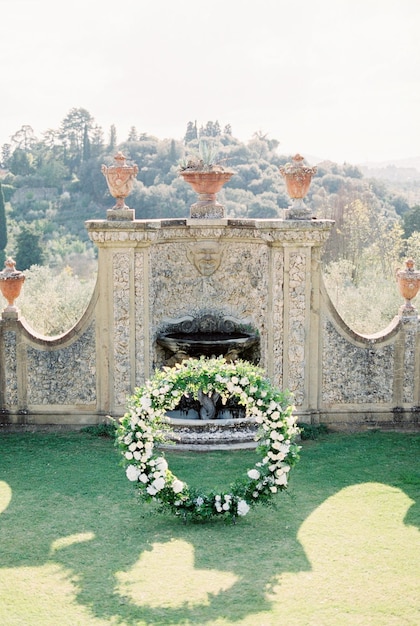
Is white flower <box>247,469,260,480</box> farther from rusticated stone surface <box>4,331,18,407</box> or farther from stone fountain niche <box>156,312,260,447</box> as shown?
rusticated stone surface <box>4,331,18,407</box>

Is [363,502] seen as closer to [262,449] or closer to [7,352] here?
[262,449]

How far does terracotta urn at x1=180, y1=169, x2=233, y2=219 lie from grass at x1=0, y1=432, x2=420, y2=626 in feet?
12.0

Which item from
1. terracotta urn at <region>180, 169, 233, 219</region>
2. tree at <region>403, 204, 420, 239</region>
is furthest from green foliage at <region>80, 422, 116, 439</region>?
tree at <region>403, 204, 420, 239</region>

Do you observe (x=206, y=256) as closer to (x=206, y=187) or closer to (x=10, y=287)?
(x=206, y=187)

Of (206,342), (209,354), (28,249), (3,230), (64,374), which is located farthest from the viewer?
(28,249)

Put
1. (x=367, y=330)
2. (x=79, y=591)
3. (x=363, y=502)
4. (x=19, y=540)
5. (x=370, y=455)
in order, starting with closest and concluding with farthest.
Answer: (x=79, y=591) → (x=19, y=540) → (x=363, y=502) → (x=370, y=455) → (x=367, y=330)

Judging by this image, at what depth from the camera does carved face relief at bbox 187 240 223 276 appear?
484 inches

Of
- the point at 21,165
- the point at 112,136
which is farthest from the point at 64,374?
the point at 112,136

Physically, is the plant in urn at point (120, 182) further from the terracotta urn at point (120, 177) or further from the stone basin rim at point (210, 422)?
the stone basin rim at point (210, 422)

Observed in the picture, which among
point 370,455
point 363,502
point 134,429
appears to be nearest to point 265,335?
point 370,455

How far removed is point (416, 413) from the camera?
1206 cm

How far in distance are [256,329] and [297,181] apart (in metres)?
2.33

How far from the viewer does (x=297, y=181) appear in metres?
11.4

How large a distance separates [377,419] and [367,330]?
11.7 metres
